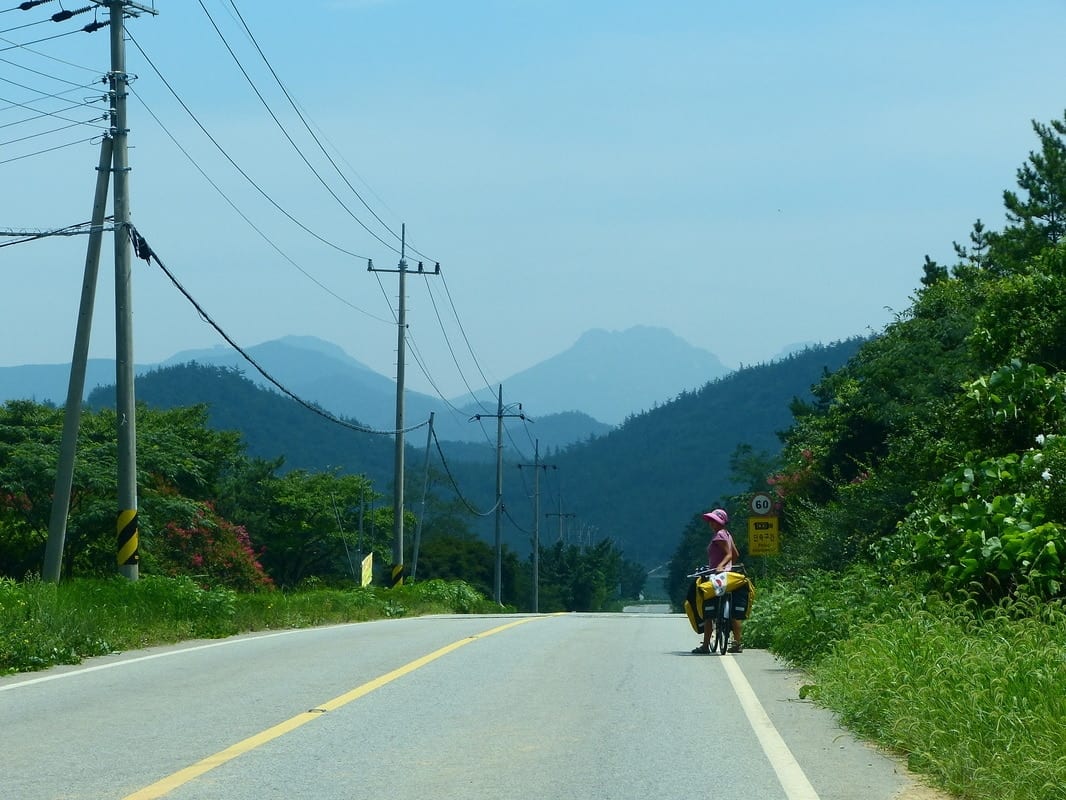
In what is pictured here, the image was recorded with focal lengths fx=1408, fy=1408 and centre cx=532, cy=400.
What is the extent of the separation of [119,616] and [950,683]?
12.0 m

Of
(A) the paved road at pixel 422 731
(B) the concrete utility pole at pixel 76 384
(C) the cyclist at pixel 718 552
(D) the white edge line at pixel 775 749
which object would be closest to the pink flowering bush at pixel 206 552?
(B) the concrete utility pole at pixel 76 384

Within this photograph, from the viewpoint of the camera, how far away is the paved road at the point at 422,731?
7.94m

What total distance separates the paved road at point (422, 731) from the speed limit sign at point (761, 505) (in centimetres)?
1519

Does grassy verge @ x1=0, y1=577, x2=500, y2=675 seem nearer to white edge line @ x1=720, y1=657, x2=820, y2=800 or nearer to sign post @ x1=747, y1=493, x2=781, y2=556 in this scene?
white edge line @ x1=720, y1=657, x2=820, y2=800

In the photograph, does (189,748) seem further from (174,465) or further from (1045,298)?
(174,465)

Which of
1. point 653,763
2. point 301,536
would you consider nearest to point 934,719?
point 653,763

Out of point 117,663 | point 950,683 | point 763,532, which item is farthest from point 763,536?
point 950,683

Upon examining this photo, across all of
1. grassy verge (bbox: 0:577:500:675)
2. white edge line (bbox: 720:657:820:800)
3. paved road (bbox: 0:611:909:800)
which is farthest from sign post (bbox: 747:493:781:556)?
white edge line (bbox: 720:657:820:800)

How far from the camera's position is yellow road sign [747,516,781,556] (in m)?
31.0

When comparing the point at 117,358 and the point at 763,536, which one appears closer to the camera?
the point at 117,358

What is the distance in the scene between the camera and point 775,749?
9.41 metres

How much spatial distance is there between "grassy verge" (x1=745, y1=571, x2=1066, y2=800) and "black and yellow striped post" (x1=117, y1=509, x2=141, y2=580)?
1152 centimetres

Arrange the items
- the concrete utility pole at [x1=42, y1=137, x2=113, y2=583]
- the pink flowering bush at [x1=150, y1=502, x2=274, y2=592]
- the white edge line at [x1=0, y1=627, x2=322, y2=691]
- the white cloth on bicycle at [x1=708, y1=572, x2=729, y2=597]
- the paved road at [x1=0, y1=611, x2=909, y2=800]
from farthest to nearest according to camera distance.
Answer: the pink flowering bush at [x1=150, y1=502, x2=274, y2=592], the concrete utility pole at [x1=42, y1=137, x2=113, y2=583], the white cloth on bicycle at [x1=708, y1=572, x2=729, y2=597], the white edge line at [x1=0, y1=627, x2=322, y2=691], the paved road at [x1=0, y1=611, x2=909, y2=800]

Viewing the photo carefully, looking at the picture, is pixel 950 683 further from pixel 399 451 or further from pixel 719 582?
Result: pixel 399 451
